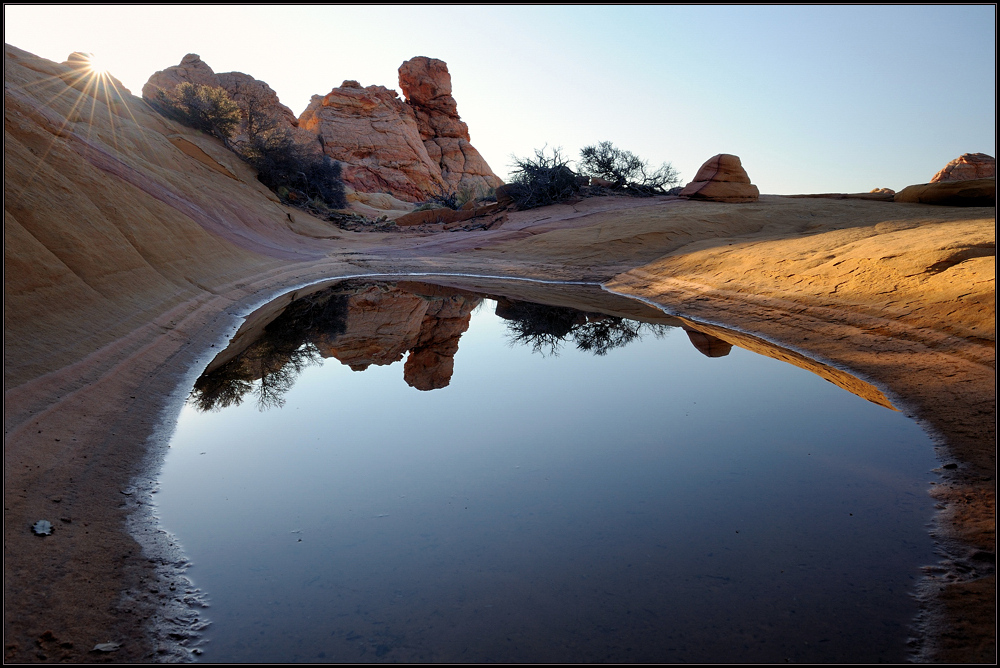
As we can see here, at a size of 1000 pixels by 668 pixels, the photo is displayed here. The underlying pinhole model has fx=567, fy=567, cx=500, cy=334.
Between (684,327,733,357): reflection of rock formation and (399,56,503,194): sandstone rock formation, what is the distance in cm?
4683

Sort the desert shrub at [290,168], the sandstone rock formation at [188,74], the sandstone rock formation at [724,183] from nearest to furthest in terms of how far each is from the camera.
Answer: the sandstone rock formation at [724,183]
the desert shrub at [290,168]
the sandstone rock formation at [188,74]

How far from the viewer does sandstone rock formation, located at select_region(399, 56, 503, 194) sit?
180ft

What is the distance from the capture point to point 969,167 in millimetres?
45188

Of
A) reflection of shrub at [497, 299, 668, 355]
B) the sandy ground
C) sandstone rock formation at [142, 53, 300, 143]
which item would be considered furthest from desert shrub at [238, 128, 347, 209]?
reflection of shrub at [497, 299, 668, 355]

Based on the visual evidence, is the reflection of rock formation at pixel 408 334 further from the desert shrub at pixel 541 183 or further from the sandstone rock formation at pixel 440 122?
the sandstone rock formation at pixel 440 122

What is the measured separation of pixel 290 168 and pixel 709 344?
24369mm

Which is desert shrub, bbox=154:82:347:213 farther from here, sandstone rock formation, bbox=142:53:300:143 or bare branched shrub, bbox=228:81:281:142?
sandstone rock formation, bbox=142:53:300:143

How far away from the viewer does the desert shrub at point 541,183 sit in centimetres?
2525

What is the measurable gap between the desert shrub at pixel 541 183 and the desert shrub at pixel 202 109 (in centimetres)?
1261

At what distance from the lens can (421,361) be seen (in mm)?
8211

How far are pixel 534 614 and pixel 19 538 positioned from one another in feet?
9.53

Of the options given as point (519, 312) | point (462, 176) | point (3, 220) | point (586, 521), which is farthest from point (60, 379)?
point (462, 176)

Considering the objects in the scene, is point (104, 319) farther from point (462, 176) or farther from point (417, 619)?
point (462, 176)

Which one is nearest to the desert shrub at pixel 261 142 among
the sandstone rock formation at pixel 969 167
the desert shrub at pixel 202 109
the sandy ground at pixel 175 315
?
the desert shrub at pixel 202 109
